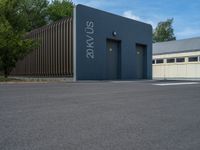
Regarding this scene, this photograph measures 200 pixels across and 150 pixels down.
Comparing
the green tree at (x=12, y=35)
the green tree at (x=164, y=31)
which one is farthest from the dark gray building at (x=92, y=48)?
the green tree at (x=164, y=31)

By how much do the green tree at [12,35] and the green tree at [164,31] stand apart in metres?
57.9

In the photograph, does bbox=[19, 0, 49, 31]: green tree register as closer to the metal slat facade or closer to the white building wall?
the white building wall

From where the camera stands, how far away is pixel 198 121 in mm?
5461

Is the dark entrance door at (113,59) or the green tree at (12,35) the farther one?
the dark entrance door at (113,59)

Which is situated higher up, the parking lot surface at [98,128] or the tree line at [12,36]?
the tree line at [12,36]

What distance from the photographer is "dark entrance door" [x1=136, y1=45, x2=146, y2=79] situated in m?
30.0

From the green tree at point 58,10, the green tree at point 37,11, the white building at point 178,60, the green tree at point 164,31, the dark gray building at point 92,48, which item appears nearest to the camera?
the dark gray building at point 92,48

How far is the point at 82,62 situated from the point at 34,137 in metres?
19.0

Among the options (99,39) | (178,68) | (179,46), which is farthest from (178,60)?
(99,39)

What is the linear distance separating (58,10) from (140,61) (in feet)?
79.1

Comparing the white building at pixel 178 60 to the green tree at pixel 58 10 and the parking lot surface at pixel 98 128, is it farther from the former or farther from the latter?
the parking lot surface at pixel 98 128

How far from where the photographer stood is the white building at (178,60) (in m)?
38.2

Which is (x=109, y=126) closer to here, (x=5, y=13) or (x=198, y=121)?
(x=198, y=121)

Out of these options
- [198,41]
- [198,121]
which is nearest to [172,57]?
[198,41]
